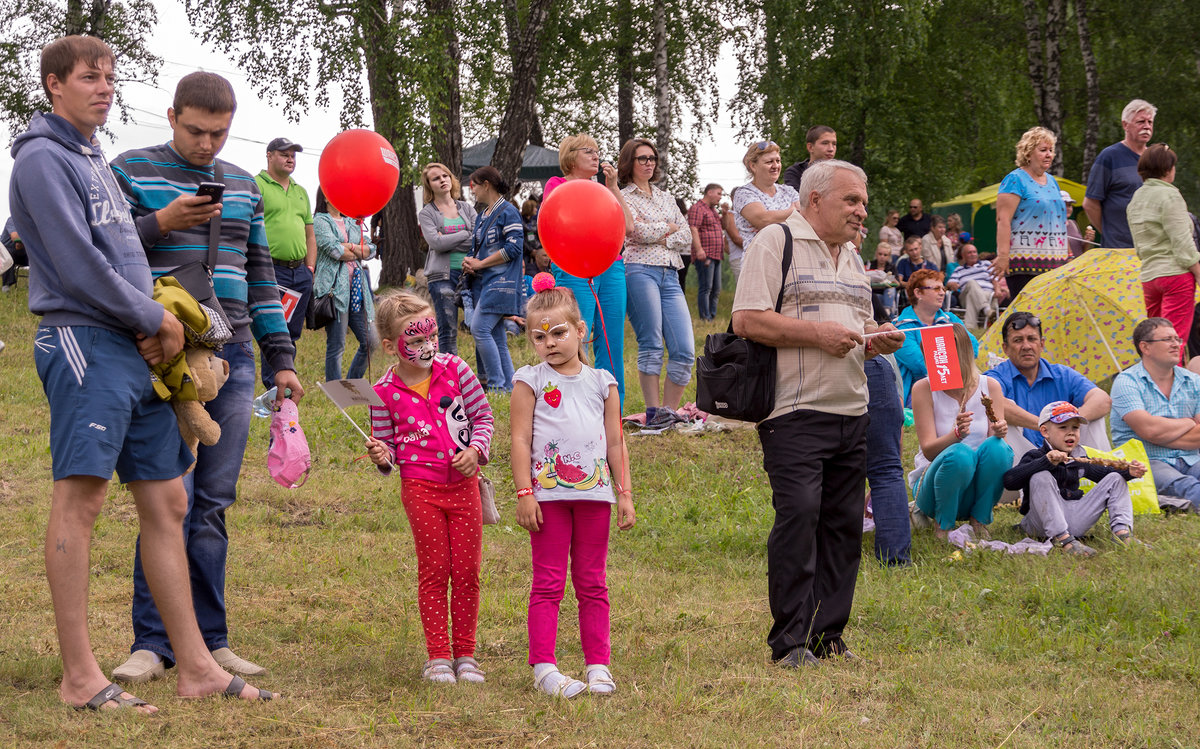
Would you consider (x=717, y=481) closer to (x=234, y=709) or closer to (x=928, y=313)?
(x=928, y=313)

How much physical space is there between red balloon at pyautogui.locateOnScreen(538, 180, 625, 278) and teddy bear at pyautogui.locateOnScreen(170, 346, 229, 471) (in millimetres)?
2769

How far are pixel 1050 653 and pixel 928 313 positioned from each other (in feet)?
8.53

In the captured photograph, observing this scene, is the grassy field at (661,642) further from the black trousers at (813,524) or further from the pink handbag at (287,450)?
the pink handbag at (287,450)

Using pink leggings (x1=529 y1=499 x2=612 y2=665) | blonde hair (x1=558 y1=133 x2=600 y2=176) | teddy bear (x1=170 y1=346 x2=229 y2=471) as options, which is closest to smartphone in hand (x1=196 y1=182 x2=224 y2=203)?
teddy bear (x1=170 y1=346 x2=229 y2=471)

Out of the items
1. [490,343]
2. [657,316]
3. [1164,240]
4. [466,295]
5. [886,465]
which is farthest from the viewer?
[466,295]

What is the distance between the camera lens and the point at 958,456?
6.70 metres

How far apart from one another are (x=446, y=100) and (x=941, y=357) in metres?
12.4

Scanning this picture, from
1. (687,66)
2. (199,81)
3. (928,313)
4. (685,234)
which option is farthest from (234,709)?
(687,66)

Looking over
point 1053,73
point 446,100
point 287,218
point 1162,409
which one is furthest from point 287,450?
point 1053,73

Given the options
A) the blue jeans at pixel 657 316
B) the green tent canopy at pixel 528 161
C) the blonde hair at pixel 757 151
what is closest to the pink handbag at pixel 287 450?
the blue jeans at pixel 657 316

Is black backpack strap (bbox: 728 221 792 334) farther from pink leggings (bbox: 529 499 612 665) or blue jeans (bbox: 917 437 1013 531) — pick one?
blue jeans (bbox: 917 437 1013 531)

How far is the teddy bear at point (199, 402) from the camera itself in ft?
13.4

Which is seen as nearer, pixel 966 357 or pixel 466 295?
pixel 966 357

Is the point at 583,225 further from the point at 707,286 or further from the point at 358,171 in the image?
the point at 707,286
